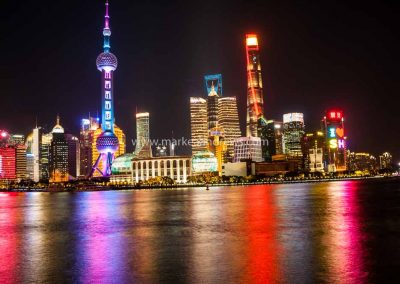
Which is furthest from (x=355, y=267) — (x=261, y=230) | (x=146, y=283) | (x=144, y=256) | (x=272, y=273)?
(x=261, y=230)

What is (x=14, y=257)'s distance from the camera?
893 inches

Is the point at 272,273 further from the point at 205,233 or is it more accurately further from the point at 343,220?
the point at 343,220

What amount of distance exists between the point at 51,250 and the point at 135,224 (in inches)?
522

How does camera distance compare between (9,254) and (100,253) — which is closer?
(100,253)

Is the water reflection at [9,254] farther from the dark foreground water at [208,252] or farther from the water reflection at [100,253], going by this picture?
the water reflection at [100,253]

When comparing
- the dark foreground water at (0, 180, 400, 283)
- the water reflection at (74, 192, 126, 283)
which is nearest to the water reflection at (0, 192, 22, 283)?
the dark foreground water at (0, 180, 400, 283)

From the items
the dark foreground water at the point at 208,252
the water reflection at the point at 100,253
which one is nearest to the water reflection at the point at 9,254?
the dark foreground water at the point at 208,252

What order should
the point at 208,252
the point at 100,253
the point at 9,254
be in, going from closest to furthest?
1. the point at 208,252
2. the point at 100,253
3. the point at 9,254

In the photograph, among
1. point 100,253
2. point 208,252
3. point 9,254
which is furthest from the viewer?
point 9,254

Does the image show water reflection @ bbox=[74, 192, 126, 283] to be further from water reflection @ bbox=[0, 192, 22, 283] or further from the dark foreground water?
water reflection @ bbox=[0, 192, 22, 283]

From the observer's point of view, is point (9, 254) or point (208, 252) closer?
point (208, 252)

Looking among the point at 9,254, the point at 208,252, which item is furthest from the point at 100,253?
the point at 208,252

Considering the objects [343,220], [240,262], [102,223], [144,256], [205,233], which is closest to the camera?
[240,262]

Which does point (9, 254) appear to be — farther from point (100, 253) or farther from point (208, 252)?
point (208, 252)
